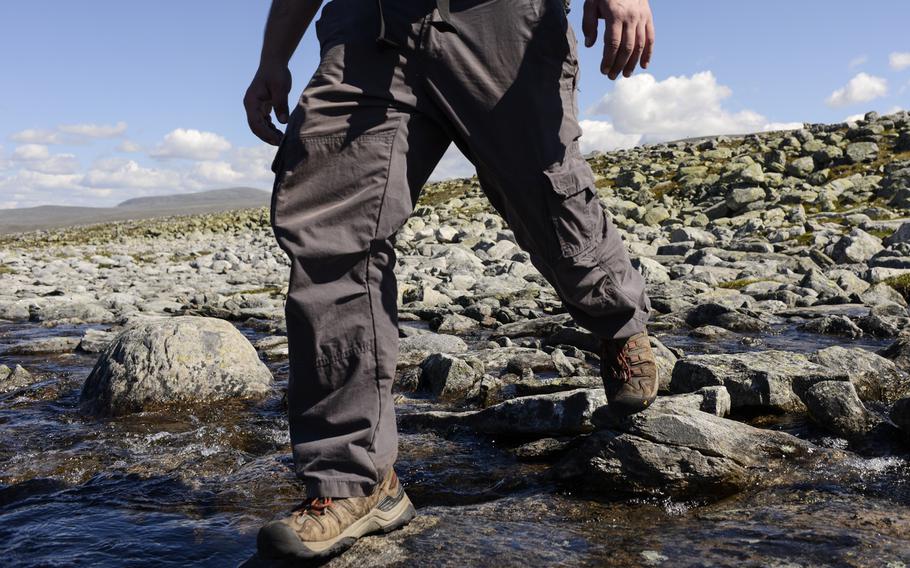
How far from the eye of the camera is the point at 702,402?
388cm

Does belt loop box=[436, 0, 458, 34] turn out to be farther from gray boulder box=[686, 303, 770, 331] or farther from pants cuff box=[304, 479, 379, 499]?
gray boulder box=[686, 303, 770, 331]

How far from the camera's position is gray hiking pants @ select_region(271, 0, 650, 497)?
8.66ft

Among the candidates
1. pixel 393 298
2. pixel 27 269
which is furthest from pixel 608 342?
pixel 27 269

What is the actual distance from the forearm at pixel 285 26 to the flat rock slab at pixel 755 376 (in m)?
3.03

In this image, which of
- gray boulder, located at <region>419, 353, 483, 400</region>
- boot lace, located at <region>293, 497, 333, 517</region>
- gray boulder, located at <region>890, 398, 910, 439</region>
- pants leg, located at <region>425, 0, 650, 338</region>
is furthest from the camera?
gray boulder, located at <region>419, 353, 483, 400</region>

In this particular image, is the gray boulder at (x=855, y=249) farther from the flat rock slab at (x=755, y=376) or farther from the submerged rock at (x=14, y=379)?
the submerged rock at (x=14, y=379)

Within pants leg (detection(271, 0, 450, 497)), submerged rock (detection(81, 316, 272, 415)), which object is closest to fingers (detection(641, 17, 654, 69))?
pants leg (detection(271, 0, 450, 497))

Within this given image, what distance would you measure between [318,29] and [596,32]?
108 centimetres

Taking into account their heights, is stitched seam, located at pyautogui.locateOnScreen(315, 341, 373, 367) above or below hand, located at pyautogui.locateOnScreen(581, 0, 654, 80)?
below

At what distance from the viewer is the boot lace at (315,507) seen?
2.61 m

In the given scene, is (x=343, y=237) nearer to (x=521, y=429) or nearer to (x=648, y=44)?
(x=648, y=44)

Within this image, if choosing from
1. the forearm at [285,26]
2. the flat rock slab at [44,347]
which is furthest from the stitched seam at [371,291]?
the flat rock slab at [44,347]

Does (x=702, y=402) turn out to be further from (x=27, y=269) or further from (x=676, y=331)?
(x=27, y=269)

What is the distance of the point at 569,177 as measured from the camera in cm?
279
